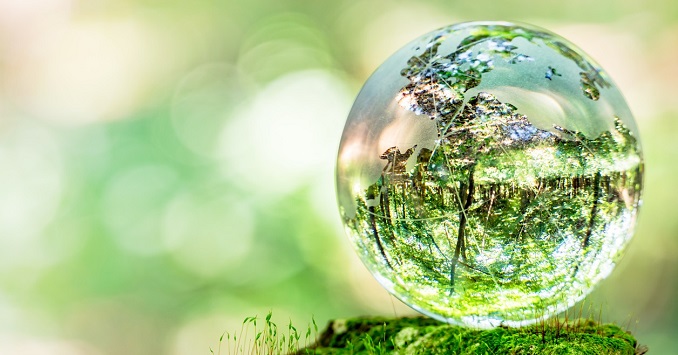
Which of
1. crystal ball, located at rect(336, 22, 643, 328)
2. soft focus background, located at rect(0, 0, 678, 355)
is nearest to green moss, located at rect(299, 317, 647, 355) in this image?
crystal ball, located at rect(336, 22, 643, 328)

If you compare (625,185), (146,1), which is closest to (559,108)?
(625,185)

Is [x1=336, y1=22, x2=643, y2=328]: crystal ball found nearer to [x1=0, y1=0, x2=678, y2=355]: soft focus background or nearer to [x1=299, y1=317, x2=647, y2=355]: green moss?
[x1=299, y1=317, x2=647, y2=355]: green moss

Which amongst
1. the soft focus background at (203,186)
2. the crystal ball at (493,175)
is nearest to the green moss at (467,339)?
the crystal ball at (493,175)

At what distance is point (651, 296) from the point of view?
7332 millimetres

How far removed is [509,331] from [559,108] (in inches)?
41.6

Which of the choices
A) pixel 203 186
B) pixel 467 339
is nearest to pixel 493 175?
pixel 467 339

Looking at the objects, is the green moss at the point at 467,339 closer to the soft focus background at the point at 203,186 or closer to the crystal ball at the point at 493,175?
the crystal ball at the point at 493,175

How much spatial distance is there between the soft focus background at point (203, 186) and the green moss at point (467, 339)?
384 centimetres

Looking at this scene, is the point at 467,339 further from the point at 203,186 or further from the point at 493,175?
the point at 203,186

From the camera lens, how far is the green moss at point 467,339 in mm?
3076

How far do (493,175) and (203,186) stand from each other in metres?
5.13

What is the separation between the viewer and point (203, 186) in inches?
299

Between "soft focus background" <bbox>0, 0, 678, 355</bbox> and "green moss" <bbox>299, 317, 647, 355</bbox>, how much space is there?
3843 mm

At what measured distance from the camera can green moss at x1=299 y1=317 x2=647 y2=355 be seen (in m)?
3.08
